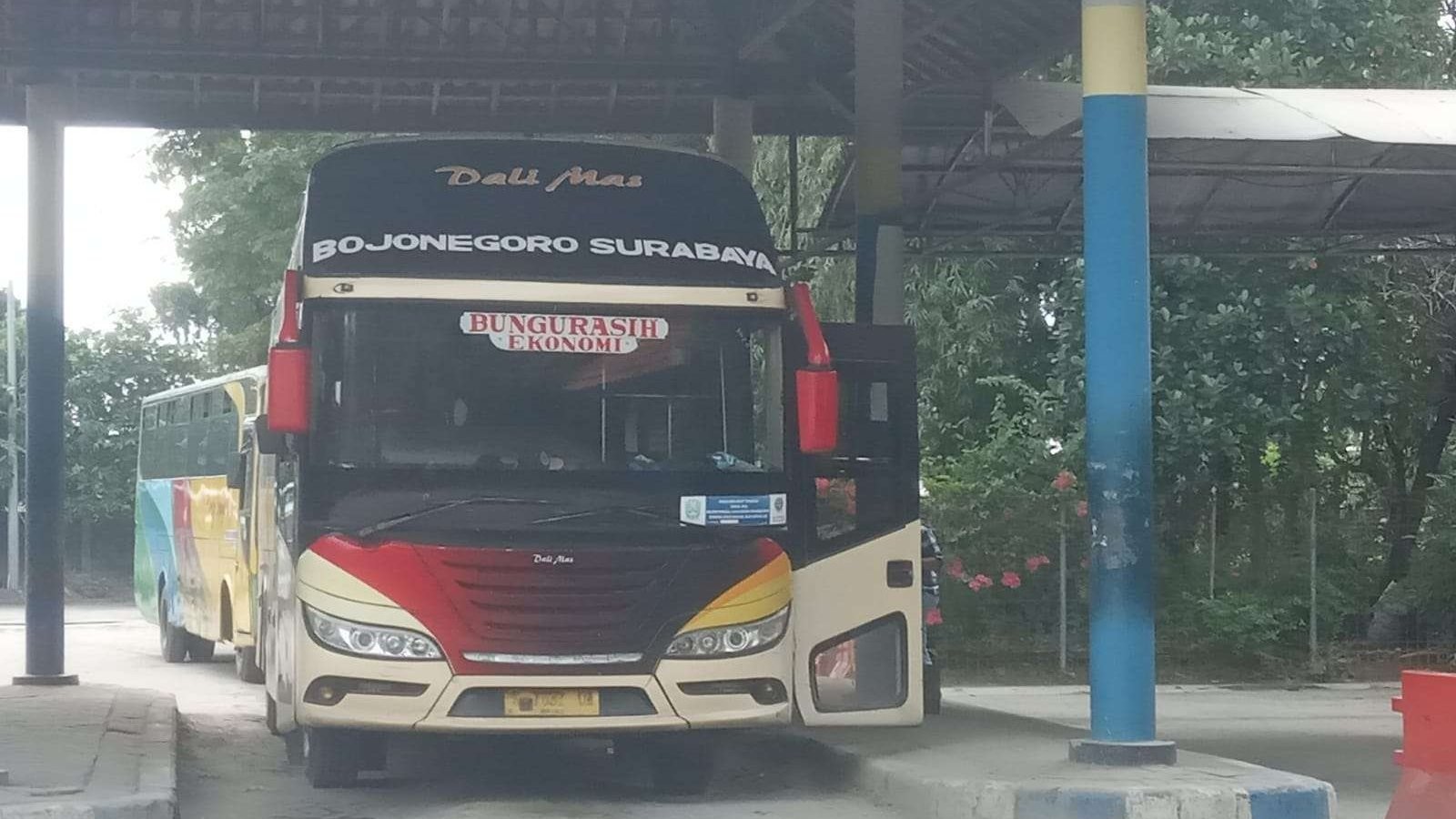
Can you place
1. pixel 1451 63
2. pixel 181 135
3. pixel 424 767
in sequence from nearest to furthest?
1. pixel 424 767
2. pixel 1451 63
3. pixel 181 135

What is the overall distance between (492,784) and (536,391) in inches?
109

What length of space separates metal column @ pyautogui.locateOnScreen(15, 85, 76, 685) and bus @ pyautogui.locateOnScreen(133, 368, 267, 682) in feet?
5.81

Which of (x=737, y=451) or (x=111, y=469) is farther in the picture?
(x=111, y=469)

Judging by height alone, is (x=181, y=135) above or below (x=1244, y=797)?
above

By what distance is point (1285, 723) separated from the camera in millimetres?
16844

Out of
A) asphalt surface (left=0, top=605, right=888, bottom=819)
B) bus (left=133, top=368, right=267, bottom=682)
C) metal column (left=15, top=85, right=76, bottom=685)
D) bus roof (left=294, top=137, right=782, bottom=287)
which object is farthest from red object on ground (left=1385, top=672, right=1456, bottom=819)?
metal column (left=15, top=85, right=76, bottom=685)

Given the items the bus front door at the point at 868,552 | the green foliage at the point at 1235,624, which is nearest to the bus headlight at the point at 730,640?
the bus front door at the point at 868,552

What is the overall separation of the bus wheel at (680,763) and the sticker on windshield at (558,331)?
2.20 metres

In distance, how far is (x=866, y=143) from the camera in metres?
15.4

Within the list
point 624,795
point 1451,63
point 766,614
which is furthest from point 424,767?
point 1451,63

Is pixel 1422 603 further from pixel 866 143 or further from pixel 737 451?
pixel 737 451

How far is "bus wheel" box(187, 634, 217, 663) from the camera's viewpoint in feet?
83.4

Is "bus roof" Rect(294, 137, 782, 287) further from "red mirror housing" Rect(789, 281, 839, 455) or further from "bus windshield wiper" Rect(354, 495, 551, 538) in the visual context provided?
"bus windshield wiper" Rect(354, 495, 551, 538)

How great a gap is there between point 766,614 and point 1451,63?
18671mm
